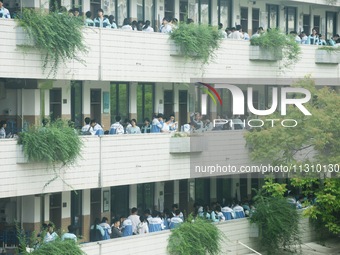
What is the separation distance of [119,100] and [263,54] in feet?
18.7

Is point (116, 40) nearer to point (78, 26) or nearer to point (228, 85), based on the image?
point (78, 26)

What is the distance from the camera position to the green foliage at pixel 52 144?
1372 inches

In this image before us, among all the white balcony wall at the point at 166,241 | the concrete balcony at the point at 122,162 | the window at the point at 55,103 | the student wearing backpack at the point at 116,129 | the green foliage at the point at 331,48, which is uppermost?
the green foliage at the point at 331,48

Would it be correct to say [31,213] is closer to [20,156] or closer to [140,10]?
[20,156]

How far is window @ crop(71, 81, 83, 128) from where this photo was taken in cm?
3959

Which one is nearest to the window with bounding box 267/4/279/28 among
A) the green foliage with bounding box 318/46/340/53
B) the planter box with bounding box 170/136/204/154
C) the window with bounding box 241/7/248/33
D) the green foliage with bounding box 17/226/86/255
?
the window with bounding box 241/7/248/33

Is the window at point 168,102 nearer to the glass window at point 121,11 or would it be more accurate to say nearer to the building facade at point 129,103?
the building facade at point 129,103

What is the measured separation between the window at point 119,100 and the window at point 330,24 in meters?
12.3

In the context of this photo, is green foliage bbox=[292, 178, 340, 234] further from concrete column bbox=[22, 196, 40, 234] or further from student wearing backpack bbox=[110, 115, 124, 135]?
concrete column bbox=[22, 196, 40, 234]

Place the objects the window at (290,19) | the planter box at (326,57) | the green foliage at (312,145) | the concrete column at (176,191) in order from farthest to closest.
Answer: the window at (290,19) → the planter box at (326,57) → the concrete column at (176,191) → the green foliage at (312,145)

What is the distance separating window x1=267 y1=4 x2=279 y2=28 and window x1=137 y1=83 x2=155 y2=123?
739 centimetres

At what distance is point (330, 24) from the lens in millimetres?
52062

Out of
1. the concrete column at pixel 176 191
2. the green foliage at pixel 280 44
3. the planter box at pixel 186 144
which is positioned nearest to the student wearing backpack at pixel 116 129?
the planter box at pixel 186 144

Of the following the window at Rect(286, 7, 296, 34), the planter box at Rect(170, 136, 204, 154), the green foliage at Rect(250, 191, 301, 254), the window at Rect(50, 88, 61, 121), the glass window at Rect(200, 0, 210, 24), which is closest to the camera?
the window at Rect(50, 88, 61, 121)
